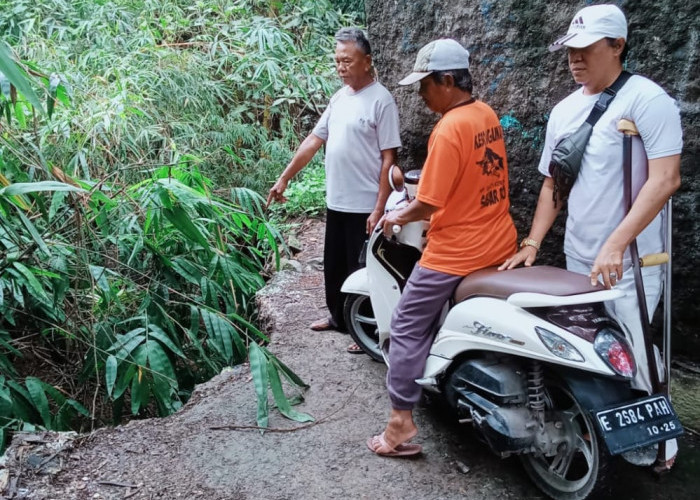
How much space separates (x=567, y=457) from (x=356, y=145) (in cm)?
202

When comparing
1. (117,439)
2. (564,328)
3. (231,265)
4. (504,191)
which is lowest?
(117,439)

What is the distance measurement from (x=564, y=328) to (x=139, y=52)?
6.37 meters

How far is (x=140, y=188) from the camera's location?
4371 mm

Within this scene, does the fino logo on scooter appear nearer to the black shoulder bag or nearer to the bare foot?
the bare foot

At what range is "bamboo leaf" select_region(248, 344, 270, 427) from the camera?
3.30 metres

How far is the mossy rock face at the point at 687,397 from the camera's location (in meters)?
3.24

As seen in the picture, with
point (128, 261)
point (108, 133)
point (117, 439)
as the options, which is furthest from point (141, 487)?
point (108, 133)

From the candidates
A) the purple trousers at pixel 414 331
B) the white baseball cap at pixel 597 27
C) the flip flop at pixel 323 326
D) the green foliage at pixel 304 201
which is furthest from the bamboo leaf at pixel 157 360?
the green foliage at pixel 304 201

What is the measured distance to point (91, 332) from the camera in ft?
13.4

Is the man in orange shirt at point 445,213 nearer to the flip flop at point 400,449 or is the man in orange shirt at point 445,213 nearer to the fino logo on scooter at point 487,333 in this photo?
the flip flop at point 400,449

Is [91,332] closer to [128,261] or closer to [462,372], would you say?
[128,261]

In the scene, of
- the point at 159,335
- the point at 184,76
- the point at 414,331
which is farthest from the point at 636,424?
the point at 184,76

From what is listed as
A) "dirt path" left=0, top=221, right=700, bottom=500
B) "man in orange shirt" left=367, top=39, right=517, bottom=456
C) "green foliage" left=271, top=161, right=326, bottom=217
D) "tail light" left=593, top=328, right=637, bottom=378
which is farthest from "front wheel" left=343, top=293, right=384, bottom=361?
"green foliage" left=271, top=161, right=326, bottom=217

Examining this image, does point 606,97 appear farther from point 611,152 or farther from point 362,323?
point 362,323
